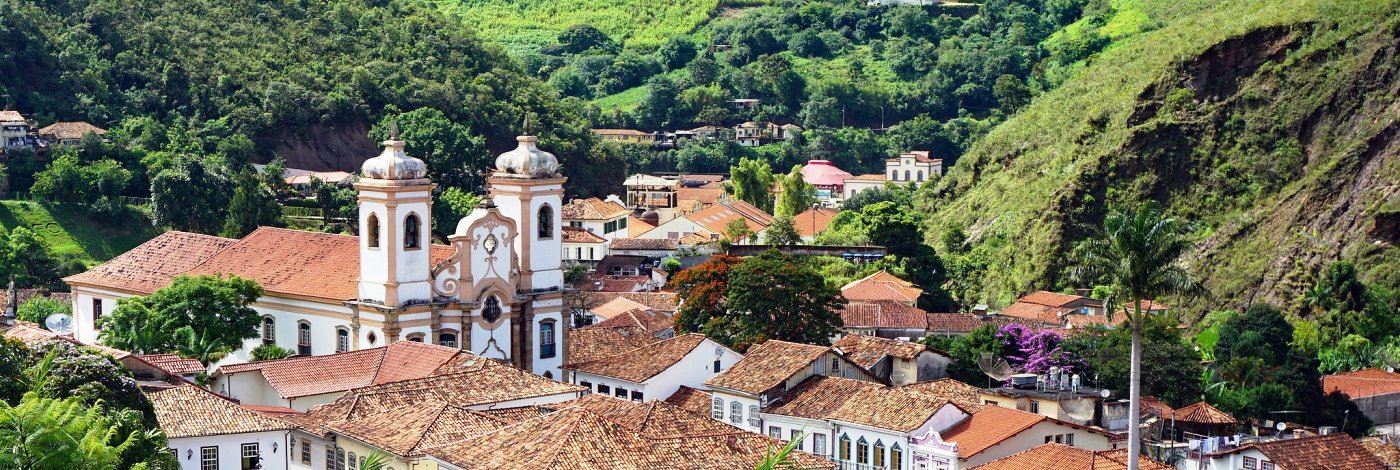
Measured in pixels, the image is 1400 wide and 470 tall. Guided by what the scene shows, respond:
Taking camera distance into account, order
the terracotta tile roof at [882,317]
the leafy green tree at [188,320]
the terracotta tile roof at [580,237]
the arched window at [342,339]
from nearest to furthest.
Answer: the leafy green tree at [188,320], the arched window at [342,339], the terracotta tile roof at [882,317], the terracotta tile roof at [580,237]

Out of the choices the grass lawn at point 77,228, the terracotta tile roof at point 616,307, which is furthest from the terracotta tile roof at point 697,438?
the grass lawn at point 77,228

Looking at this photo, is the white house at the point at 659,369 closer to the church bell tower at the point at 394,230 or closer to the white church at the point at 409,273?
the white church at the point at 409,273

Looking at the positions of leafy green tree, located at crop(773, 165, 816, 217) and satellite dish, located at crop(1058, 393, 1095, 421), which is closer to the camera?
satellite dish, located at crop(1058, 393, 1095, 421)

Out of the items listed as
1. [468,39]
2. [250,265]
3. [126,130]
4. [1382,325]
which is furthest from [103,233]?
[1382,325]

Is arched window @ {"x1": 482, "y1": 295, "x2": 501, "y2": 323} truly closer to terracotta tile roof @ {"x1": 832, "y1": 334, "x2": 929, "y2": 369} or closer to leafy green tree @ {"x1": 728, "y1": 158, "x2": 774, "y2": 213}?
terracotta tile roof @ {"x1": 832, "y1": 334, "x2": 929, "y2": 369}

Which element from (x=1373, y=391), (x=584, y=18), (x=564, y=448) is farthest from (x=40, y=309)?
(x=584, y=18)

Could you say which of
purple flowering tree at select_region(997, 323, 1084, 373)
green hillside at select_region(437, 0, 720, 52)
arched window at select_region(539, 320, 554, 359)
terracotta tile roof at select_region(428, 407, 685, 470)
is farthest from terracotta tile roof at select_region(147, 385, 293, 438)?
green hillside at select_region(437, 0, 720, 52)

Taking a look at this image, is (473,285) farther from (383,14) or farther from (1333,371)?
(383,14)
